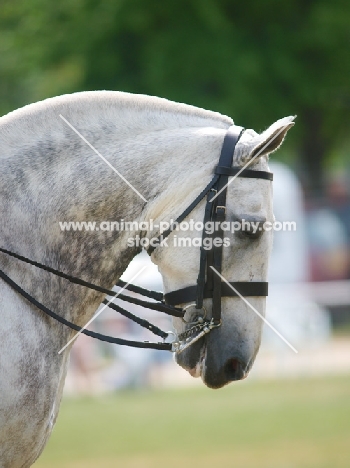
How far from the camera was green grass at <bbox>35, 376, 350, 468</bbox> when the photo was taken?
860 centimetres

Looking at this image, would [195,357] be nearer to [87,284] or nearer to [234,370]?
[234,370]

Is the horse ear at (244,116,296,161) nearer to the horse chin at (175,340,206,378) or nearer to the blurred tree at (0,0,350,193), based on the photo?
the horse chin at (175,340,206,378)

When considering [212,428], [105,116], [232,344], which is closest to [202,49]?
[212,428]

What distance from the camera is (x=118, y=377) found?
544 inches

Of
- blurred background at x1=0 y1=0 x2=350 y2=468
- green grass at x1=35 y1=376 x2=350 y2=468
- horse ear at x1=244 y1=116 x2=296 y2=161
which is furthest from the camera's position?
blurred background at x1=0 y1=0 x2=350 y2=468

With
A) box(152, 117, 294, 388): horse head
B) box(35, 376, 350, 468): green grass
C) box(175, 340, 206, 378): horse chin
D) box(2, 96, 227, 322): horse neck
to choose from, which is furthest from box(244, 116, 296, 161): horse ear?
box(35, 376, 350, 468): green grass

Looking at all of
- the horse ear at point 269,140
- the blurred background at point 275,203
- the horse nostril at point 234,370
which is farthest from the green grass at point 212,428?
the horse ear at point 269,140

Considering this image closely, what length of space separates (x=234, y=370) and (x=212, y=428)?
6.99 metres

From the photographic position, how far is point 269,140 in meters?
3.58

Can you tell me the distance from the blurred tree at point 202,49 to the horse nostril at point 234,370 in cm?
1628

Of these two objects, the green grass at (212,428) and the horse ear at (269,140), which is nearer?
the horse ear at (269,140)

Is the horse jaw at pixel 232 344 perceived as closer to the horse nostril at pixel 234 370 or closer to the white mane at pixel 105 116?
the horse nostril at pixel 234 370

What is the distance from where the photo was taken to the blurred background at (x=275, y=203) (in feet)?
33.3

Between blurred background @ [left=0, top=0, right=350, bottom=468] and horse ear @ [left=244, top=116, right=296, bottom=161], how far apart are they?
5.68 metres
